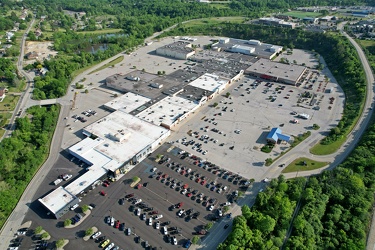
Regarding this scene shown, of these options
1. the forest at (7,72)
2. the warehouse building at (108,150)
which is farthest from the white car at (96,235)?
the forest at (7,72)

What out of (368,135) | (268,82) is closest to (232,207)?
(368,135)

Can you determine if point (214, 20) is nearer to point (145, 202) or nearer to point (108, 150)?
point (108, 150)

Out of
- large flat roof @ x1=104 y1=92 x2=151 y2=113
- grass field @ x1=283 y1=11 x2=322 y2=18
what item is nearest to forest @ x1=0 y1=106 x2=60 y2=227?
large flat roof @ x1=104 y1=92 x2=151 y2=113

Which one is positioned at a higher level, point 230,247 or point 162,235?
point 230,247

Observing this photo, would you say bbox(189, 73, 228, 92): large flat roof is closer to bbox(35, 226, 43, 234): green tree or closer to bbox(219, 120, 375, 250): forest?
bbox(219, 120, 375, 250): forest

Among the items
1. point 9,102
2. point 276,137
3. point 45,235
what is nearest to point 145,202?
point 45,235

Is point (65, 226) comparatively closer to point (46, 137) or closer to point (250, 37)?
point (46, 137)
